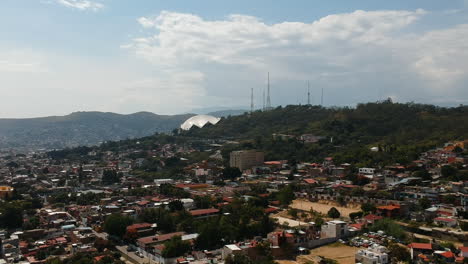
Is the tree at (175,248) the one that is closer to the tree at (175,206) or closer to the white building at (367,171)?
the tree at (175,206)

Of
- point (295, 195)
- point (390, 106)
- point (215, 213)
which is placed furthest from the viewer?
point (390, 106)

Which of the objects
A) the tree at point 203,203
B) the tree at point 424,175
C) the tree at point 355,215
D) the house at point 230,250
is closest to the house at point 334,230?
the tree at point 355,215

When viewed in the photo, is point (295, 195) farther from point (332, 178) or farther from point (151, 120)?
point (151, 120)

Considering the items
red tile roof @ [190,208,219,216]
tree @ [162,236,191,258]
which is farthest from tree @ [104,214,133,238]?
tree @ [162,236,191,258]

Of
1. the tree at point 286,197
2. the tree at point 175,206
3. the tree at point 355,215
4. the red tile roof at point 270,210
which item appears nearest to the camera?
the tree at point 355,215

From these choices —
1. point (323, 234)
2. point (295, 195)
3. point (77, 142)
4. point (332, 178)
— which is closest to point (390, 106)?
point (332, 178)

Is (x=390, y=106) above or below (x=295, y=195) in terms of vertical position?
above

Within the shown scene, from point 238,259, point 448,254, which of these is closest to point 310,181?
point 448,254
